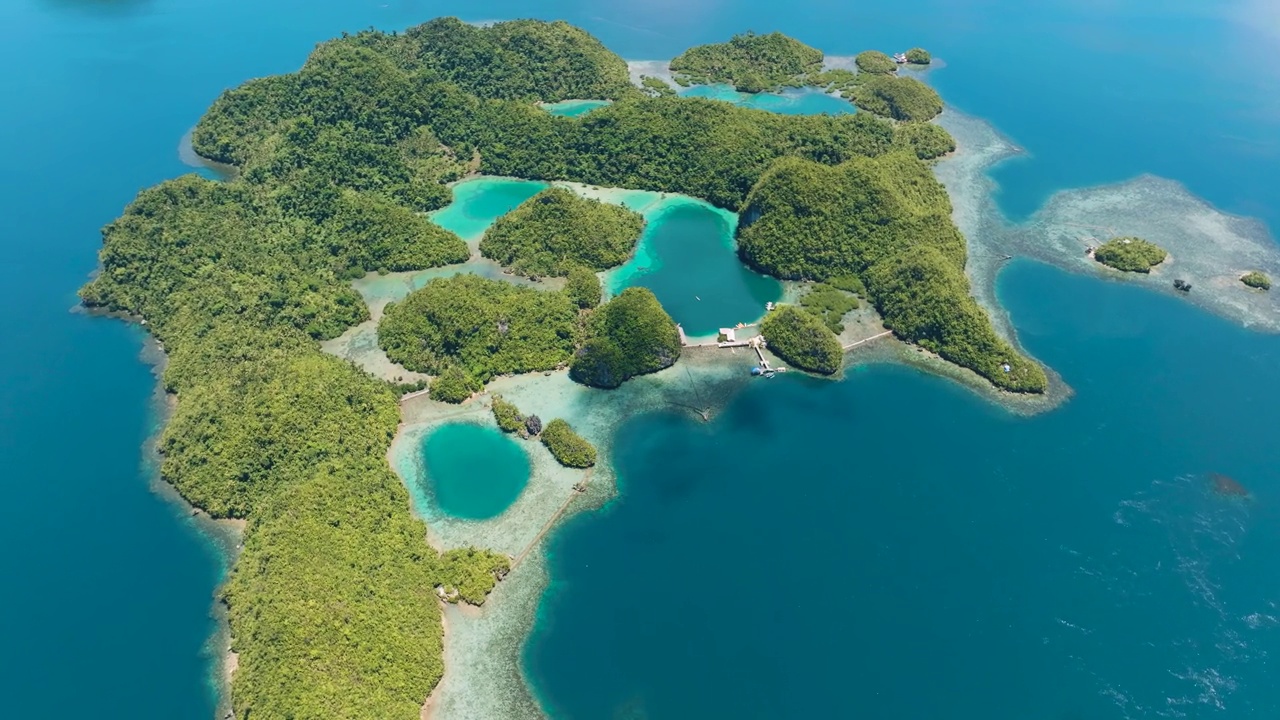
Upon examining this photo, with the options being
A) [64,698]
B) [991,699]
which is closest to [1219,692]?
[991,699]

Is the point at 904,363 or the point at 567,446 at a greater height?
the point at 904,363

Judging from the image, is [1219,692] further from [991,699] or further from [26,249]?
[26,249]

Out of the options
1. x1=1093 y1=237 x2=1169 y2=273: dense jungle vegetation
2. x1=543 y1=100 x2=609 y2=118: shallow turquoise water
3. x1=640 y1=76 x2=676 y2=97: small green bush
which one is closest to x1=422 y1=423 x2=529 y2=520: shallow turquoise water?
x1=543 y1=100 x2=609 y2=118: shallow turquoise water

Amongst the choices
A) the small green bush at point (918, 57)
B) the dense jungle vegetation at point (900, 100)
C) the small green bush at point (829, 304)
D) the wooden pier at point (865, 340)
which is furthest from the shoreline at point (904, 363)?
the small green bush at point (918, 57)

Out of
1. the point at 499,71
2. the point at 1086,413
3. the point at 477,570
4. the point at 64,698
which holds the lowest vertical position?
the point at 64,698

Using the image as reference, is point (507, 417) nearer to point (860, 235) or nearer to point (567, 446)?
point (567, 446)

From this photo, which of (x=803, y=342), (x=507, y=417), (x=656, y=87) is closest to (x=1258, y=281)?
(x=803, y=342)
